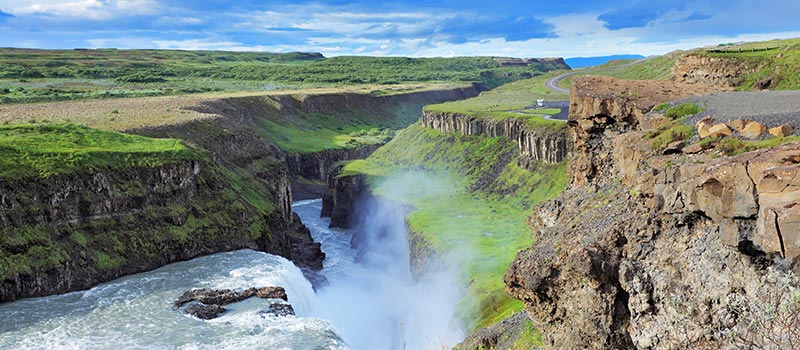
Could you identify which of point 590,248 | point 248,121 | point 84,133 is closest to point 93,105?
point 248,121

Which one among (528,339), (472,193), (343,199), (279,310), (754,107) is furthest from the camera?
(343,199)

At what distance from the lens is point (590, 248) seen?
21.4 meters

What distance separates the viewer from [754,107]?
27094 mm

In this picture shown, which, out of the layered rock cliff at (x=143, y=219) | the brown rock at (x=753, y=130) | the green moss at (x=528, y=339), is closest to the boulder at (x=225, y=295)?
the layered rock cliff at (x=143, y=219)

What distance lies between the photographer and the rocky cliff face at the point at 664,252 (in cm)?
1523

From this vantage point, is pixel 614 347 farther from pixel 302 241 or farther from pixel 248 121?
pixel 248 121

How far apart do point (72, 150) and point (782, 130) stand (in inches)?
2434

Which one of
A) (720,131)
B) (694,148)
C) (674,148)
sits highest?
(720,131)

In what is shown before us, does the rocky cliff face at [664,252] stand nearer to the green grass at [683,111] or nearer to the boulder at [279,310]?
the green grass at [683,111]

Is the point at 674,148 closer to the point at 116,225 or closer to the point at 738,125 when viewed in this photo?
the point at 738,125

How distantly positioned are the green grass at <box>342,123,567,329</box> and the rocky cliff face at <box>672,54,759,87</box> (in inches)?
783

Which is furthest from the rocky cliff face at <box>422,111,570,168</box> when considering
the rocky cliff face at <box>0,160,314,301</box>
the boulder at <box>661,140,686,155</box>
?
the boulder at <box>661,140,686,155</box>

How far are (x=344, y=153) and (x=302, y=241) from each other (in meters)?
66.8

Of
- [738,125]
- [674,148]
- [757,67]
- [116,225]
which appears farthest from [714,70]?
[116,225]
